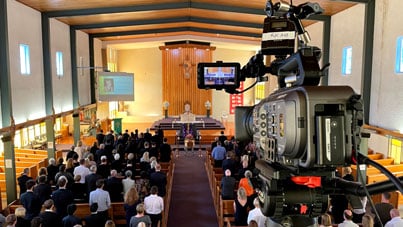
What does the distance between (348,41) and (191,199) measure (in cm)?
742

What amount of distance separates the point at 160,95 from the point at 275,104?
23629mm

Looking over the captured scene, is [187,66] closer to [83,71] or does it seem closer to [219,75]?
[83,71]

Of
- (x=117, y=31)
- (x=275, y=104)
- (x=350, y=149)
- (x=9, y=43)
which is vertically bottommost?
(x=350, y=149)

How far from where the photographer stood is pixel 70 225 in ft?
17.8

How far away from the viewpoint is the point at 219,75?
2793 mm

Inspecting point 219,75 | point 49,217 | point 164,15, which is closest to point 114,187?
point 49,217

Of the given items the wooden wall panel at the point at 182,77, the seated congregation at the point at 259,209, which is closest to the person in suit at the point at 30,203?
the seated congregation at the point at 259,209

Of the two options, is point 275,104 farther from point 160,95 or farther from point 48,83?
point 160,95

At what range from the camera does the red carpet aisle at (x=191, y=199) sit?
26.3 ft

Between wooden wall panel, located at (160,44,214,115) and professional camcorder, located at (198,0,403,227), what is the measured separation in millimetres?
21848

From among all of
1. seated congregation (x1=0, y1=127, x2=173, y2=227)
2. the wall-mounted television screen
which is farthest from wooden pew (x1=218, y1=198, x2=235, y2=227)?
the wall-mounted television screen

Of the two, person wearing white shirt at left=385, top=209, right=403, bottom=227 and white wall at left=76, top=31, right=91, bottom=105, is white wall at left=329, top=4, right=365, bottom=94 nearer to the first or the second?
person wearing white shirt at left=385, top=209, right=403, bottom=227

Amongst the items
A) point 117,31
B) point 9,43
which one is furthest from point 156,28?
point 9,43

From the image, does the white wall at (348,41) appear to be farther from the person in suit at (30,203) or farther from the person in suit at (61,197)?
the person in suit at (30,203)
